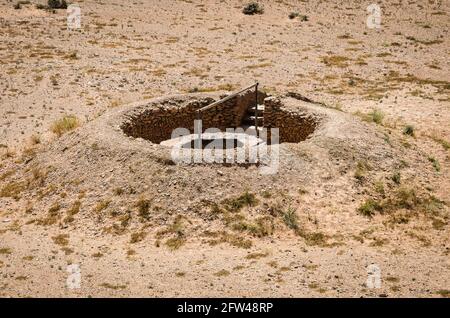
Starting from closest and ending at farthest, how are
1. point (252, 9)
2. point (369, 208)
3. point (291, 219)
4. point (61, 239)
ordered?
point (61, 239)
point (291, 219)
point (369, 208)
point (252, 9)

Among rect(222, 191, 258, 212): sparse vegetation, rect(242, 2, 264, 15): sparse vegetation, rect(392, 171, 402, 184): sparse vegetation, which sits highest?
rect(242, 2, 264, 15): sparse vegetation

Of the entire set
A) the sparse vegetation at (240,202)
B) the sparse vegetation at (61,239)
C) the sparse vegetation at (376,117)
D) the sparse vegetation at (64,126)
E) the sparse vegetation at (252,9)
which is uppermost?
the sparse vegetation at (252,9)

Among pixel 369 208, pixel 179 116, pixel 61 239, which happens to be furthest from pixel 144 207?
pixel 179 116

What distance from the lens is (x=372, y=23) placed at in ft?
165

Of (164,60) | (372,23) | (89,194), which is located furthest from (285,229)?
(372,23)

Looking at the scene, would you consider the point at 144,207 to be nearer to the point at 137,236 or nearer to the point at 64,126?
the point at 137,236

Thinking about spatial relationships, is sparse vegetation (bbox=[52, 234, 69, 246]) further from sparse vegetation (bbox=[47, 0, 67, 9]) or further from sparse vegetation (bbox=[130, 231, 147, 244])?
sparse vegetation (bbox=[47, 0, 67, 9])

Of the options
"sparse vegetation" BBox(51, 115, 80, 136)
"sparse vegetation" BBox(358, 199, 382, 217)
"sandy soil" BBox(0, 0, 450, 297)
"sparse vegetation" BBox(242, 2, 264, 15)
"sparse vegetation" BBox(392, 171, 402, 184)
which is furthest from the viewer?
"sparse vegetation" BBox(242, 2, 264, 15)

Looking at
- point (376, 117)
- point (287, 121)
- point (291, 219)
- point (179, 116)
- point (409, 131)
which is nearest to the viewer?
point (291, 219)

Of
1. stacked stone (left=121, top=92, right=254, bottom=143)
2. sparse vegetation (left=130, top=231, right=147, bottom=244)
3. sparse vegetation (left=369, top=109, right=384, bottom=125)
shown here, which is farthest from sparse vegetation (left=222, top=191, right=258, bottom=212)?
sparse vegetation (left=369, top=109, right=384, bottom=125)

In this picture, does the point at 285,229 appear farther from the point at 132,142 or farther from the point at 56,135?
the point at 56,135

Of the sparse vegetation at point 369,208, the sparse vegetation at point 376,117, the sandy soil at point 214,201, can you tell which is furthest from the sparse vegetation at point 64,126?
the sparse vegetation at point 376,117

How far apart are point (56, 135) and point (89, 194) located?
7.45 metres

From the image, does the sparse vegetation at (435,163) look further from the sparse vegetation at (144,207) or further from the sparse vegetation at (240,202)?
the sparse vegetation at (144,207)
